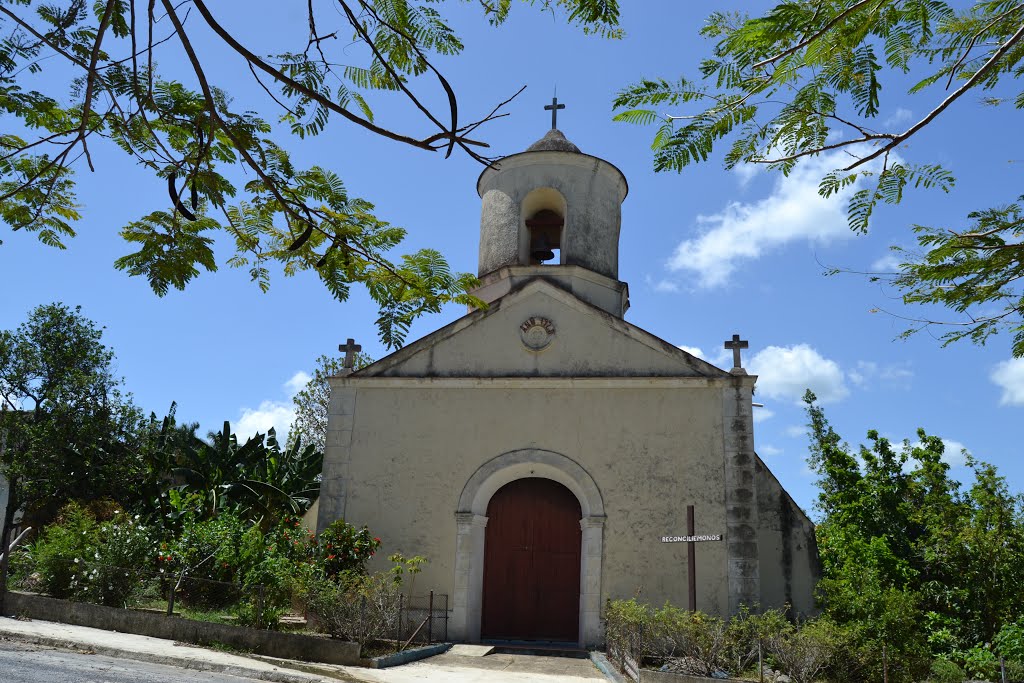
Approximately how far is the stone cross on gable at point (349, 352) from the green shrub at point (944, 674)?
10.3 m

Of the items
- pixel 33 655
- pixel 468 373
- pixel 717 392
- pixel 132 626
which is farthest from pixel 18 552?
pixel 717 392

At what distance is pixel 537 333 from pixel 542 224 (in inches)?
117

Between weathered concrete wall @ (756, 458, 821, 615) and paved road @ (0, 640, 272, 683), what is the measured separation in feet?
Answer: 28.2

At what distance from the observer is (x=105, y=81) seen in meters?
3.66

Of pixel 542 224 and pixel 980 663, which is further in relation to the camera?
pixel 542 224

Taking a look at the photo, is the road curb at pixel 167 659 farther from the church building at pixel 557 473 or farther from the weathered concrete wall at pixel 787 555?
the weathered concrete wall at pixel 787 555

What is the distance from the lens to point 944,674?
979cm

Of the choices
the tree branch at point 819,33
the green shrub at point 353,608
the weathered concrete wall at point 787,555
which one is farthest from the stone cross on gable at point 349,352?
the tree branch at point 819,33

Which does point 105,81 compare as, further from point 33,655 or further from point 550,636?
point 550,636

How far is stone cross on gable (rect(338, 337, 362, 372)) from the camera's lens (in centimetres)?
1525

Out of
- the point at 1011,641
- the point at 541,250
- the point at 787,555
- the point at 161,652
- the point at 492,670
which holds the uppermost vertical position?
the point at 541,250

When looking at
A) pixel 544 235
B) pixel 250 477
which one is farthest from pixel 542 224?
pixel 250 477

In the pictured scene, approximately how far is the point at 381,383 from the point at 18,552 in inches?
268

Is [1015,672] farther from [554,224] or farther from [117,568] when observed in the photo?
[117,568]
